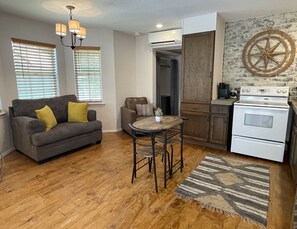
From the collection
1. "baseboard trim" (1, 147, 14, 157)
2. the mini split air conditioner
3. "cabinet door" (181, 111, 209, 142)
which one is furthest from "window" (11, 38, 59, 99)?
"cabinet door" (181, 111, 209, 142)

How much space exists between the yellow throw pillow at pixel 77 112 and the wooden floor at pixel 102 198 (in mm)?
896

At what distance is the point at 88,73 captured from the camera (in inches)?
182

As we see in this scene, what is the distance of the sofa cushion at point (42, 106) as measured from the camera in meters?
3.35

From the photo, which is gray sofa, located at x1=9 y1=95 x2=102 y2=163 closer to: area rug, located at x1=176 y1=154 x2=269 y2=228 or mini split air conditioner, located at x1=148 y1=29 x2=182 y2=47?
area rug, located at x1=176 y1=154 x2=269 y2=228

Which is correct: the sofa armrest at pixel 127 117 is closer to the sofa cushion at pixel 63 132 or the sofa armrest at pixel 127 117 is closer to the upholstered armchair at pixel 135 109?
the upholstered armchair at pixel 135 109

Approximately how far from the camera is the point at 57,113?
377cm

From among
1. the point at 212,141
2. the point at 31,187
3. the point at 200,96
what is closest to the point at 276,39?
the point at 200,96

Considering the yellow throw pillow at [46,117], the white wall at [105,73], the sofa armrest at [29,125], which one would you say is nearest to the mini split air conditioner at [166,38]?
the white wall at [105,73]

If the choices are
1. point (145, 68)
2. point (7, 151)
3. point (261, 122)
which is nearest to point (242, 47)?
point (261, 122)

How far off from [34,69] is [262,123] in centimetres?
446

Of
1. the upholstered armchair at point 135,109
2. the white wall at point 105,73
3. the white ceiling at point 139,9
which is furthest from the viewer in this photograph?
the upholstered armchair at point 135,109

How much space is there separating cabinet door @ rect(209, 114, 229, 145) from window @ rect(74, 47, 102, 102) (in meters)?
2.79

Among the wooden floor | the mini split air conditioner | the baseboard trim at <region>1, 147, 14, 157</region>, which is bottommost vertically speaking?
the wooden floor

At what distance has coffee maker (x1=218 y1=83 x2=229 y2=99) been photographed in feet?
12.3
